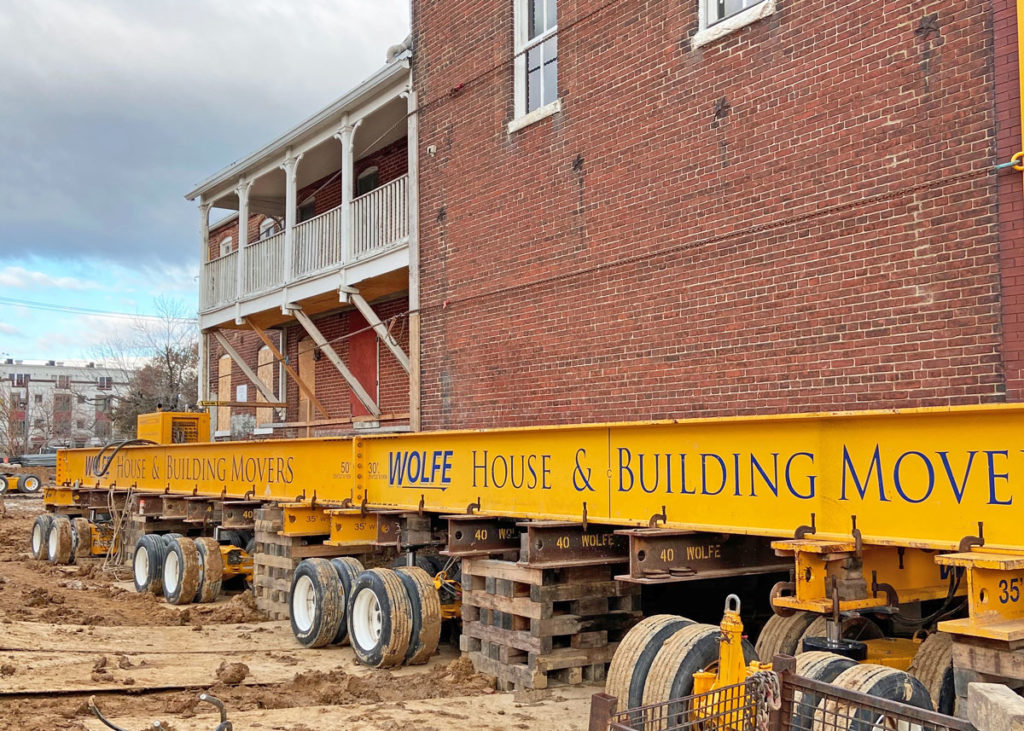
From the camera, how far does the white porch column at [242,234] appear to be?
18703mm

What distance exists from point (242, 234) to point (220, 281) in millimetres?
1416

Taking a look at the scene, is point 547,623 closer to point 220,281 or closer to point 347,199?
point 347,199

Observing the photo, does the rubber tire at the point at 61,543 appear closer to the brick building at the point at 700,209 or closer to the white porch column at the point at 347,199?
the brick building at the point at 700,209

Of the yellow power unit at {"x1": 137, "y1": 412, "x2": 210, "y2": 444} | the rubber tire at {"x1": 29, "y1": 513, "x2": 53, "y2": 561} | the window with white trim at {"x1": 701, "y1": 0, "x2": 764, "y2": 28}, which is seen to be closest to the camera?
the window with white trim at {"x1": 701, "y1": 0, "x2": 764, "y2": 28}

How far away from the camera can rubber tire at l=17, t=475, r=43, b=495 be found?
33594mm

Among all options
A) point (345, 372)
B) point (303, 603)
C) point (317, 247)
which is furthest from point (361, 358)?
point (303, 603)

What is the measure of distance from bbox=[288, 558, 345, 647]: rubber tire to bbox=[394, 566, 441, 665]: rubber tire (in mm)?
1079

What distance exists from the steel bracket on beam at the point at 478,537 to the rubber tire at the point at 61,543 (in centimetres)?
1041

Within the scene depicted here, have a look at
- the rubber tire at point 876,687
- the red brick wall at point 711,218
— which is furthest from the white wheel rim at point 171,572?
the rubber tire at point 876,687

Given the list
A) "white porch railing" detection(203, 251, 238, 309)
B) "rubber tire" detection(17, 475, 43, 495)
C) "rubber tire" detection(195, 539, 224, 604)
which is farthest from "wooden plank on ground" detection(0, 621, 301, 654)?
"rubber tire" detection(17, 475, 43, 495)

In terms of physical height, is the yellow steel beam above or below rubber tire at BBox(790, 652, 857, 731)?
above

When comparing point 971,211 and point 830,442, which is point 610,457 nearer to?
point 830,442

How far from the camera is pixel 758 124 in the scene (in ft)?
31.1

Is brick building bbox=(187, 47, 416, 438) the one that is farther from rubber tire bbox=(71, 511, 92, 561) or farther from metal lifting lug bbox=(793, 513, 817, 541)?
metal lifting lug bbox=(793, 513, 817, 541)
